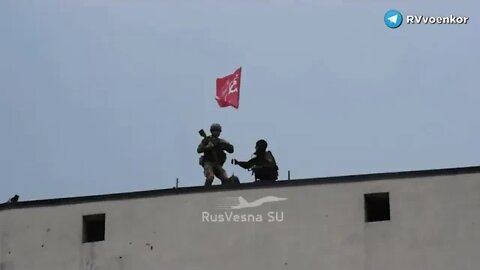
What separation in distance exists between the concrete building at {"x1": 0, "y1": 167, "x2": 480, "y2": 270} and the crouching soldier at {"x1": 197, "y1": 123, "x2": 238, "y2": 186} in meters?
0.70

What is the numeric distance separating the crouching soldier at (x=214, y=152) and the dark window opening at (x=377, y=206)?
2180 millimetres

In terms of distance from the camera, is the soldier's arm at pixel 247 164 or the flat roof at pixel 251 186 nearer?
the flat roof at pixel 251 186

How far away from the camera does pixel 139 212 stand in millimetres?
22500

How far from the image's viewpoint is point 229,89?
78.2 feet

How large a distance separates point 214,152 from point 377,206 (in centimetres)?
263

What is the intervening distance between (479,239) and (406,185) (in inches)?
47.6

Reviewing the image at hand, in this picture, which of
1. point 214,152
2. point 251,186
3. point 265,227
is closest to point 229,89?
point 214,152

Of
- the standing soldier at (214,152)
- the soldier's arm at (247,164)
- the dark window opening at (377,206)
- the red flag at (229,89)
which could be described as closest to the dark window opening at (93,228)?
the standing soldier at (214,152)

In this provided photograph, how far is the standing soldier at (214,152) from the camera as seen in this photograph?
75.4 ft

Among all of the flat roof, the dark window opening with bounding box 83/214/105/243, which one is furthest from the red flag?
the dark window opening with bounding box 83/214/105/243

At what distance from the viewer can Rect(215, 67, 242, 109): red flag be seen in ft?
78.0

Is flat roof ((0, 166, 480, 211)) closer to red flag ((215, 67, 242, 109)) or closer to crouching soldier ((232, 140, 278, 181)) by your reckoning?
crouching soldier ((232, 140, 278, 181))

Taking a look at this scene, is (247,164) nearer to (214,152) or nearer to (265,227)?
(214,152)

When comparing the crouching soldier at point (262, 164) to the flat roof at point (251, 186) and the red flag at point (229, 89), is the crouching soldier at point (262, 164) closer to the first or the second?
the flat roof at point (251, 186)
